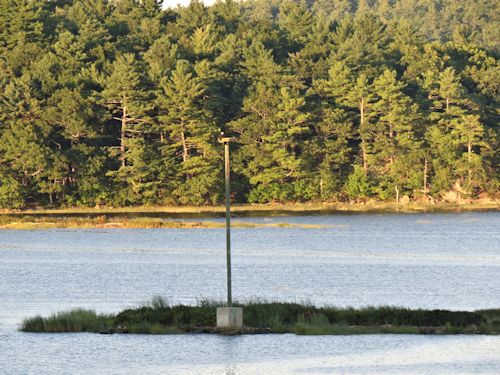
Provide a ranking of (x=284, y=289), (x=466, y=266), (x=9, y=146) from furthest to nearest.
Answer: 1. (x=9, y=146)
2. (x=466, y=266)
3. (x=284, y=289)

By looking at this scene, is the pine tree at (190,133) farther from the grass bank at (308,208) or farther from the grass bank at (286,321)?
the grass bank at (286,321)

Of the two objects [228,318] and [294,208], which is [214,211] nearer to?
[294,208]

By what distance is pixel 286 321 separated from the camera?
1319 inches

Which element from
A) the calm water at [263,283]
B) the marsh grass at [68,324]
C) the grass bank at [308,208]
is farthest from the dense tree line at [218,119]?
the marsh grass at [68,324]

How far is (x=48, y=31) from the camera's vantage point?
122m

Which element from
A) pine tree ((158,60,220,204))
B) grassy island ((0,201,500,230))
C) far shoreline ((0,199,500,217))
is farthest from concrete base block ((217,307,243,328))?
pine tree ((158,60,220,204))

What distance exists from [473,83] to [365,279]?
7672cm

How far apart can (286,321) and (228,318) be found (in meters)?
1.99

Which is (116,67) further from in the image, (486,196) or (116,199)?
(486,196)

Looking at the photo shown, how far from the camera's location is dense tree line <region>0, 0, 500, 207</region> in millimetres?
106062

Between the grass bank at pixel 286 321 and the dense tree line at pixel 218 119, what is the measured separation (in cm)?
6900

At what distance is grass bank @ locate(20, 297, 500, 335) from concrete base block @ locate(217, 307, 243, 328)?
0.21m

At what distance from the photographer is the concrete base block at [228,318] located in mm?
32219

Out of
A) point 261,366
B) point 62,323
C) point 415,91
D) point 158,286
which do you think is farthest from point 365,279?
point 415,91
